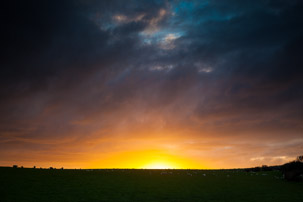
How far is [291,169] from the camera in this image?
46.9 metres

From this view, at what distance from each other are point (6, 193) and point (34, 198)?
3.67 metres

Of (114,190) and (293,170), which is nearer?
(114,190)

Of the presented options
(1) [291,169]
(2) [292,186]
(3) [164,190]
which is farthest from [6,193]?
(1) [291,169]

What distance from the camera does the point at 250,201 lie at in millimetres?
27984

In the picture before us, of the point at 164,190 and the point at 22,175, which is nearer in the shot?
the point at 164,190

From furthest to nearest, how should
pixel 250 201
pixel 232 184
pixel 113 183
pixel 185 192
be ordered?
pixel 232 184 → pixel 113 183 → pixel 185 192 → pixel 250 201

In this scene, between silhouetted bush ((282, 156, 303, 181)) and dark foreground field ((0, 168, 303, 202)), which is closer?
dark foreground field ((0, 168, 303, 202))

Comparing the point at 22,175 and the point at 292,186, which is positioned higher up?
the point at 22,175

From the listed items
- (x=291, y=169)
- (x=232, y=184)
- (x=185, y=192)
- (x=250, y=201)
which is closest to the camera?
(x=250, y=201)

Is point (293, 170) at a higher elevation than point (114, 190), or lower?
higher

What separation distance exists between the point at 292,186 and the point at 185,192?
18.5 metres

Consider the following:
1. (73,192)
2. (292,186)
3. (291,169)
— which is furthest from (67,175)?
(291,169)

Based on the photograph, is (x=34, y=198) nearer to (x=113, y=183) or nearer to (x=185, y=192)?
(x=113, y=183)

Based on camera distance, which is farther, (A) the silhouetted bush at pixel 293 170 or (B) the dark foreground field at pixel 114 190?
(A) the silhouetted bush at pixel 293 170
